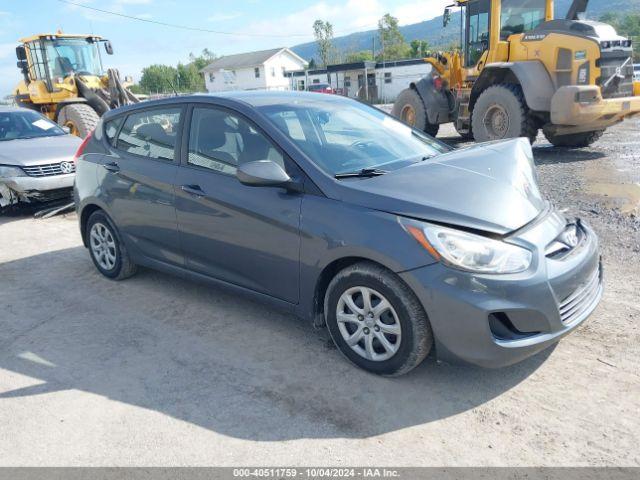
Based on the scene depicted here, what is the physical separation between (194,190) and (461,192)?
1.96m

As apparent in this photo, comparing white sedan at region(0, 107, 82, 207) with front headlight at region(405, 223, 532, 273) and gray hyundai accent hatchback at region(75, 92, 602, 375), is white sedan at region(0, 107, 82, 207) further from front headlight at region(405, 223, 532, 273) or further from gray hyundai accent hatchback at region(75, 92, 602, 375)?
front headlight at region(405, 223, 532, 273)

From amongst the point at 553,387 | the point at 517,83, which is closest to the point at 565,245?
the point at 553,387

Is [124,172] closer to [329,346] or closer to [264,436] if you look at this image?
[329,346]

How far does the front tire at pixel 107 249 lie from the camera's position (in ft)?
16.1

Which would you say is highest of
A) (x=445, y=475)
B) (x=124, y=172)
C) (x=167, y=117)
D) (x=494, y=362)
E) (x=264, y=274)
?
(x=167, y=117)

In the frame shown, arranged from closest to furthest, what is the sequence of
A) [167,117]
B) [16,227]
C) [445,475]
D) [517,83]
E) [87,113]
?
[445,475] → [167,117] → [16,227] → [517,83] → [87,113]

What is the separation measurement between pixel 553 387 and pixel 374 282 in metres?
1.18

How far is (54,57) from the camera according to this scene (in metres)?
13.1

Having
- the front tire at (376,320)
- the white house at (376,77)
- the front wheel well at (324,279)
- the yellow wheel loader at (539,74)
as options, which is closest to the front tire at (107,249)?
the front wheel well at (324,279)

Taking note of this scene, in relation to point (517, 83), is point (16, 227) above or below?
below

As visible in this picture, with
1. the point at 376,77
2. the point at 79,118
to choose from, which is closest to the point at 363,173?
the point at 79,118

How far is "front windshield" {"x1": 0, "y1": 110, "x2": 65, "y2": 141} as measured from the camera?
8812 millimetres

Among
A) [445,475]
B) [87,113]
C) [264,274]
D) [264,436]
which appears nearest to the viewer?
[445,475]

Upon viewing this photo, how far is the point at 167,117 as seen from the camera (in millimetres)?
4328
